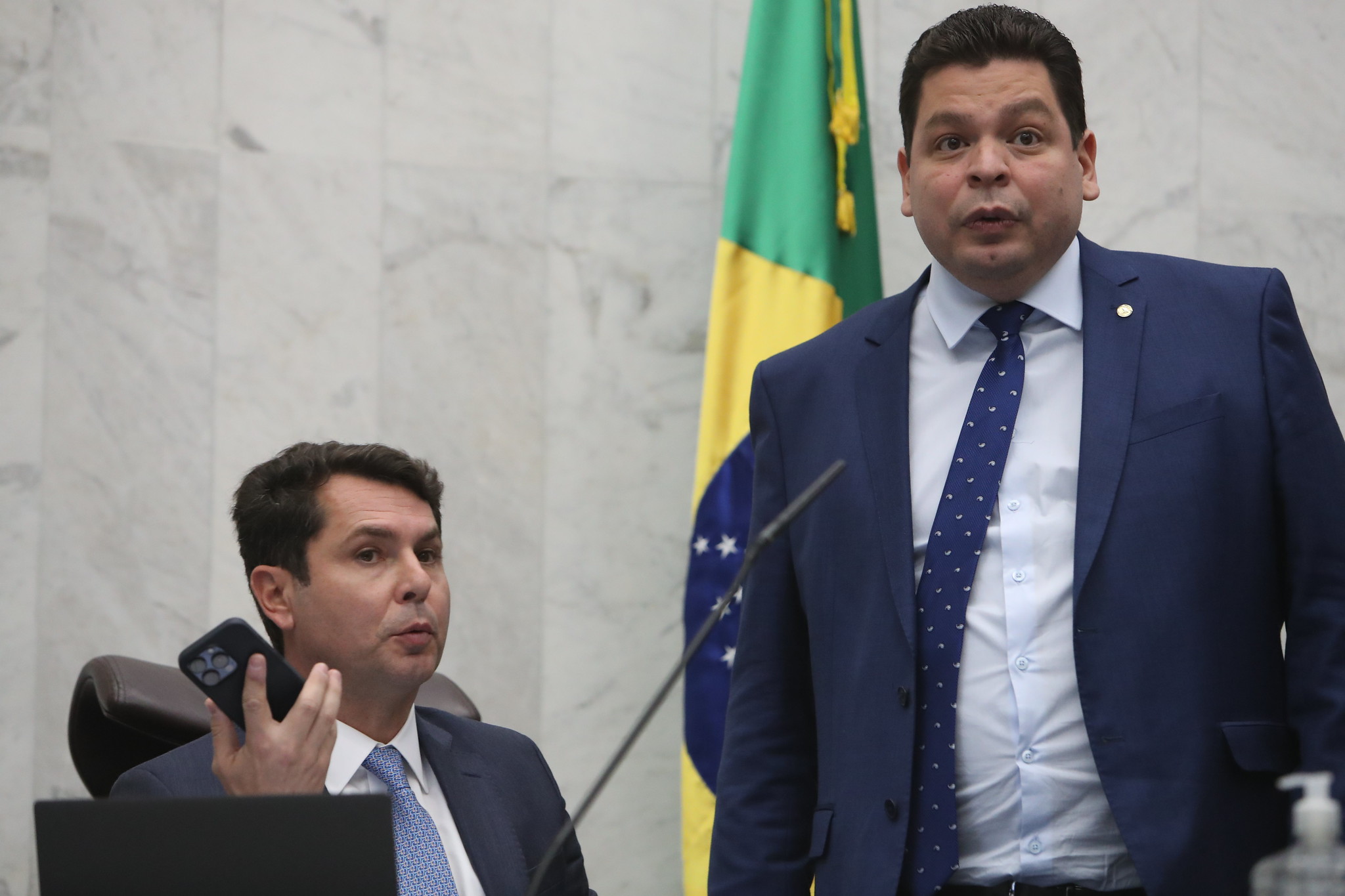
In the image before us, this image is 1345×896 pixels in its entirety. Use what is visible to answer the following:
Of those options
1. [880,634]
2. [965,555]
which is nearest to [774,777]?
[880,634]

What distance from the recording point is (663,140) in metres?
3.97

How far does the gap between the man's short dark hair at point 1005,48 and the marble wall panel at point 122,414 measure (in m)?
2.31

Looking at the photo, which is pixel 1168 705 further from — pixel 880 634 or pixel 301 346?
pixel 301 346

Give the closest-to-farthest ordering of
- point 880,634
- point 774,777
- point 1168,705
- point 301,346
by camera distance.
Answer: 1. point 1168,705
2. point 880,634
3. point 774,777
4. point 301,346

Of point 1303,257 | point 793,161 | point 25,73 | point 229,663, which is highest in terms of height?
point 25,73

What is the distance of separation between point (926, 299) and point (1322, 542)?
0.59 meters

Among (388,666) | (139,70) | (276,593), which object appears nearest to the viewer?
(388,666)

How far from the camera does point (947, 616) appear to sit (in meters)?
1.75

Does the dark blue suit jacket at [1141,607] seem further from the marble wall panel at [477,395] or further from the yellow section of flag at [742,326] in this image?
the marble wall panel at [477,395]

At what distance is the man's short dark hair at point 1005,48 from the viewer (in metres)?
1.89

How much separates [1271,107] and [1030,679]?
2999 millimetres

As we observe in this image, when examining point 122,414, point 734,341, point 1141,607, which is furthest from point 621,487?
point 1141,607

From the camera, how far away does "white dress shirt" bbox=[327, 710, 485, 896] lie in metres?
2.12

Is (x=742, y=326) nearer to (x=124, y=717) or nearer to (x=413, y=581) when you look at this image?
(x=413, y=581)
